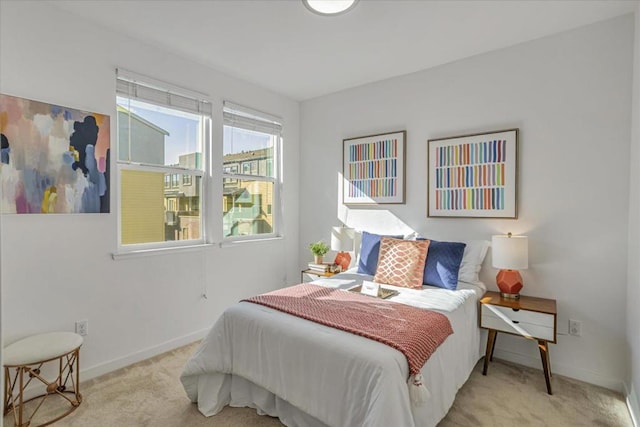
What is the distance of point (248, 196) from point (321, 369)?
97.1 inches

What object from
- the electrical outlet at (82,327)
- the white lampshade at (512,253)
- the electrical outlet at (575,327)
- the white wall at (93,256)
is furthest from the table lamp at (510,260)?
the electrical outlet at (82,327)

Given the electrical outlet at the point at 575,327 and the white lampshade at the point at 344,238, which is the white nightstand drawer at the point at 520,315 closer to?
the electrical outlet at the point at 575,327

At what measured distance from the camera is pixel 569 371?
Result: 2.71 m

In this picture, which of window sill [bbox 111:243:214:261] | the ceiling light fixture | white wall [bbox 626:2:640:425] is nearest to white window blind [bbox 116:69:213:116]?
window sill [bbox 111:243:214:261]

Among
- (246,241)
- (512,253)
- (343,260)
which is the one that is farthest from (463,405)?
(246,241)

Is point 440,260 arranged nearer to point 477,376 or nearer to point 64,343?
point 477,376

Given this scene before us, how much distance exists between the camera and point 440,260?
2.89 m

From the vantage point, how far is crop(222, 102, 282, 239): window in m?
3.71

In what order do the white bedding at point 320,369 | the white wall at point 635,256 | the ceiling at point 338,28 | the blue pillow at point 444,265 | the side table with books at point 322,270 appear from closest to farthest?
the white bedding at point 320,369 < the white wall at point 635,256 < the ceiling at point 338,28 < the blue pillow at point 444,265 < the side table with books at point 322,270

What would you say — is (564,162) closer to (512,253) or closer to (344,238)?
(512,253)

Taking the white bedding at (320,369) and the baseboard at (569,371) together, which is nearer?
the white bedding at (320,369)

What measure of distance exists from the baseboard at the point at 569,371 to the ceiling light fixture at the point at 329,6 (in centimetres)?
286

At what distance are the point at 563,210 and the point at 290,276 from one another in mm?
2855

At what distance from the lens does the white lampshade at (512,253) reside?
2641mm
